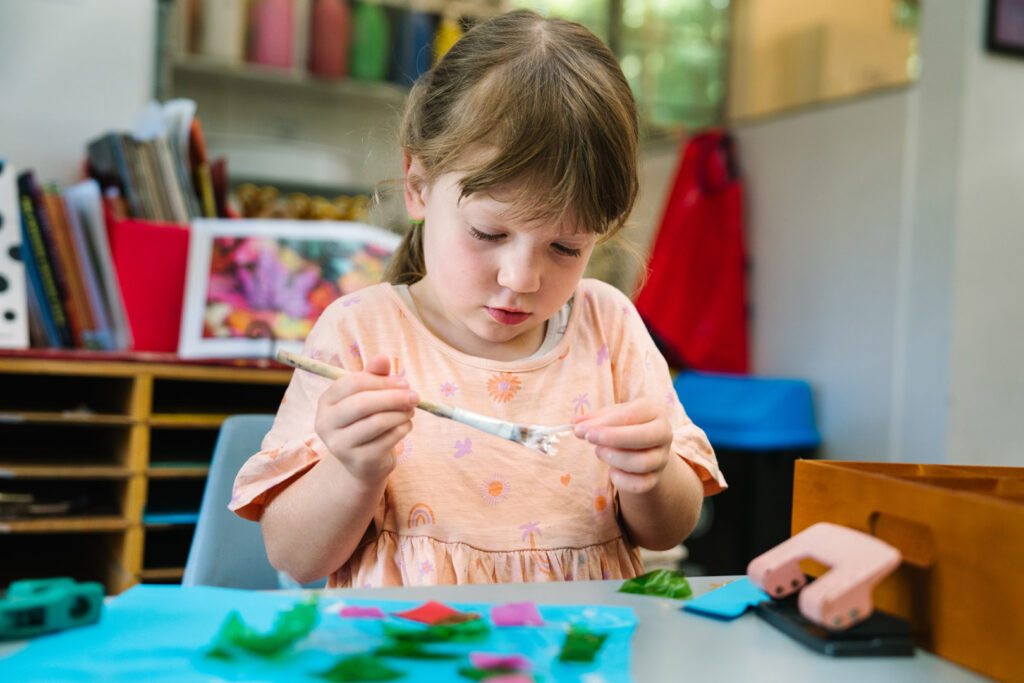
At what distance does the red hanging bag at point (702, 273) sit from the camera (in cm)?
284

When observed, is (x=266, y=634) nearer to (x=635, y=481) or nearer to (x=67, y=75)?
(x=635, y=481)

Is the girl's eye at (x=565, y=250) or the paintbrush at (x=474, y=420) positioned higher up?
the girl's eye at (x=565, y=250)

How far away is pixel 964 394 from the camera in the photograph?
2227 millimetres

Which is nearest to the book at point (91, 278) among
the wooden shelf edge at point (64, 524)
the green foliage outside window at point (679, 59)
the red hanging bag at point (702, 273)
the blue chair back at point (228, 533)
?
the wooden shelf edge at point (64, 524)

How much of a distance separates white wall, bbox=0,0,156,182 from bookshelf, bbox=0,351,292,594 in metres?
0.58

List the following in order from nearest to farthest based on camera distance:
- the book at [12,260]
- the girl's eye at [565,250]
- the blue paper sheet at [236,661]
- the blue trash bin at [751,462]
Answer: the blue paper sheet at [236,661] < the girl's eye at [565,250] < the book at [12,260] < the blue trash bin at [751,462]

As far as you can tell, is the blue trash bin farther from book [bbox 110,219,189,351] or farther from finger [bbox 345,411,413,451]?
finger [bbox 345,411,413,451]

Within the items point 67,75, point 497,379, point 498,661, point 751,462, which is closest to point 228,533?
point 497,379

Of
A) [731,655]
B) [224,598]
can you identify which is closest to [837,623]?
[731,655]

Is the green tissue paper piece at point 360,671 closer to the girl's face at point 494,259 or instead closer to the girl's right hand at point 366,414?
the girl's right hand at point 366,414

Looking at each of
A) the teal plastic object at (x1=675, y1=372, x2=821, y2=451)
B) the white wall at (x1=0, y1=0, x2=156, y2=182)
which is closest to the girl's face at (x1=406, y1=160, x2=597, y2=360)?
the white wall at (x1=0, y1=0, x2=156, y2=182)

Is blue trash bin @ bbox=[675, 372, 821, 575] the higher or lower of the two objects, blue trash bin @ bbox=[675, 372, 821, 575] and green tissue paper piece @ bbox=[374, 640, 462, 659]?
the lower

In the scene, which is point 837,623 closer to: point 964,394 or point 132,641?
point 132,641

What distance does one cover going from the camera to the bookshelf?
1.40 metres
